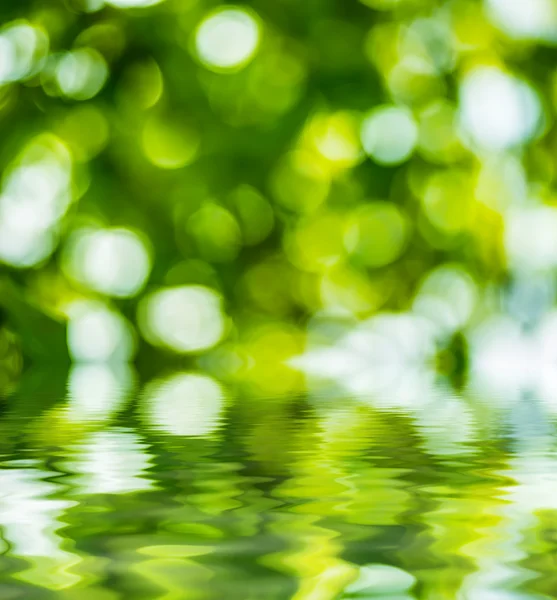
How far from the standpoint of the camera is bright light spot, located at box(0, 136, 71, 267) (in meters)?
1.60

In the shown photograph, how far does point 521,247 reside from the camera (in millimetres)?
1751

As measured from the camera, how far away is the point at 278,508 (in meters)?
0.52

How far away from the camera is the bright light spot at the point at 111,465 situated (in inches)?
23.3

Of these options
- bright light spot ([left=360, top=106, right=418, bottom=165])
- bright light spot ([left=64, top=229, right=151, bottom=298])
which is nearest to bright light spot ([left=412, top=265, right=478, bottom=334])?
bright light spot ([left=360, top=106, right=418, bottom=165])

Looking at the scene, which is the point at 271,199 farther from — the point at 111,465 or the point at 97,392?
the point at 111,465

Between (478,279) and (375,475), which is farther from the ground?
(478,279)

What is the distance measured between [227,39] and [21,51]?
0.92 ft

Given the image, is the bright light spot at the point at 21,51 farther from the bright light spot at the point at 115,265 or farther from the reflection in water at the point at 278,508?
the reflection in water at the point at 278,508

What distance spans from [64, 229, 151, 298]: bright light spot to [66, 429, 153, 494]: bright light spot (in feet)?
2.52

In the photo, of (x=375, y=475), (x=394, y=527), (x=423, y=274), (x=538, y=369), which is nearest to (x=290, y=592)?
(x=394, y=527)

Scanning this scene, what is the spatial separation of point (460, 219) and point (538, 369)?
46 centimetres

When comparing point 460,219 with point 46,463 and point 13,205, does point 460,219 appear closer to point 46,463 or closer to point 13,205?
point 13,205

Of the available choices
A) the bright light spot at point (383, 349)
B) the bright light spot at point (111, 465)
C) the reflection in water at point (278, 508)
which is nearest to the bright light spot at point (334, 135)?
the bright light spot at point (383, 349)

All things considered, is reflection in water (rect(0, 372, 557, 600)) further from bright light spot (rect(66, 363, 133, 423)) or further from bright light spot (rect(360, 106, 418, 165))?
bright light spot (rect(360, 106, 418, 165))
